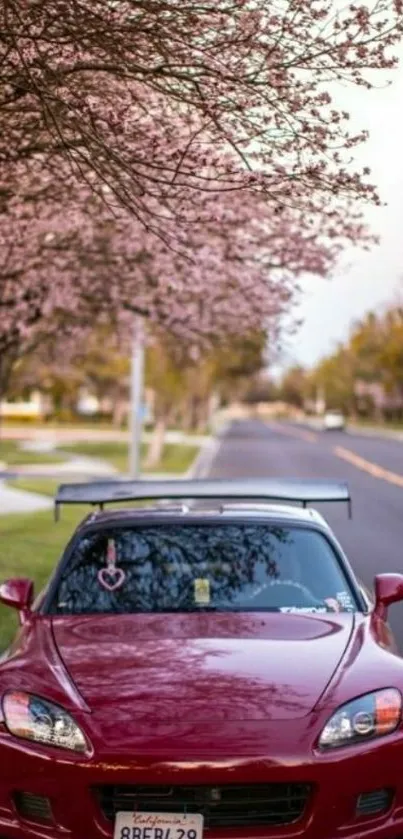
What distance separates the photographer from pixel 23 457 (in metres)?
41.9

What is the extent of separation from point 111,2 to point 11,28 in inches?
20.8

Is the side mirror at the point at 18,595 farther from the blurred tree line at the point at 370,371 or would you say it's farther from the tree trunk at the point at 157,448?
the blurred tree line at the point at 370,371

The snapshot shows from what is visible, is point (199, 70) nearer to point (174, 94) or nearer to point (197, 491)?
point (174, 94)

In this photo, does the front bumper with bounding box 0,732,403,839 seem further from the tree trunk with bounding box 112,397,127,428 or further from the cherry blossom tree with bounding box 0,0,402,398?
the tree trunk with bounding box 112,397,127,428

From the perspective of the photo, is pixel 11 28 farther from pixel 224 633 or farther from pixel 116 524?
pixel 224 633

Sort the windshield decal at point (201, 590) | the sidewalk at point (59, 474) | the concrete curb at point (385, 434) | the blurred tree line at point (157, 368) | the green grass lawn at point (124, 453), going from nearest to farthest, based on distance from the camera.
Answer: the windshield decal at point (201, 590) < the blurred tree line at point (157, 368) < the sidewalk at point (59, 474) < the green grass lawn at point (124, 453) < the concrete curb at point (385, 434)

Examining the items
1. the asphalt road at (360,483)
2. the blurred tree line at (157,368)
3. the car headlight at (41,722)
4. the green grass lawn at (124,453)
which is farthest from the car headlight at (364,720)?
A: the green grass lawn at (124,453)

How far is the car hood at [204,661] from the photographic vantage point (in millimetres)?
4750

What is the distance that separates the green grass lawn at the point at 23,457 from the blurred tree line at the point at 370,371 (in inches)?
1128

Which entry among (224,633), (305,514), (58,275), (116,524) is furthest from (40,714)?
(58,275)

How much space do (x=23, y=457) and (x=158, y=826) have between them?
37.8m

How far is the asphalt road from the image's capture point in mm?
14992

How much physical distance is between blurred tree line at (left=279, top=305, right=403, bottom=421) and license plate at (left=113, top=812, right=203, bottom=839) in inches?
2592

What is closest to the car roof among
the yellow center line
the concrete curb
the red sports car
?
the red sports car
